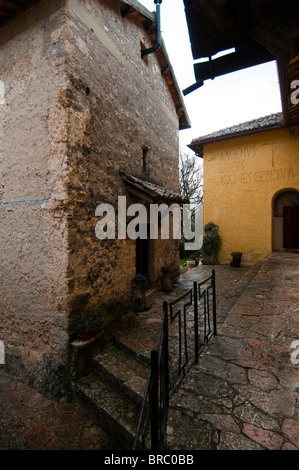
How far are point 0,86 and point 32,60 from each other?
957 mm

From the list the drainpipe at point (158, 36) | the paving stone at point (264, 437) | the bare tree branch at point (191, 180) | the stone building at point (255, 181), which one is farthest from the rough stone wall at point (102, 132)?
the bare tree branch at point (191, 180)

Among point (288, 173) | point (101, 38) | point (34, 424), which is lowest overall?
point (34, 424)

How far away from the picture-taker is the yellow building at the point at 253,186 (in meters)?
9.38

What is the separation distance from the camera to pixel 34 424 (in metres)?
3.06

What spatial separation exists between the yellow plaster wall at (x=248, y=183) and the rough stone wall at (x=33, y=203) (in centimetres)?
873

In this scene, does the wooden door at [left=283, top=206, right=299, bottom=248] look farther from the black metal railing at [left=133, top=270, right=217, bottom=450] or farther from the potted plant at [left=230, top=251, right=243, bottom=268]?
the black metal railing at [left=133, top=270, right=217, bottom=450]

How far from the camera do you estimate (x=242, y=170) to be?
1023cm

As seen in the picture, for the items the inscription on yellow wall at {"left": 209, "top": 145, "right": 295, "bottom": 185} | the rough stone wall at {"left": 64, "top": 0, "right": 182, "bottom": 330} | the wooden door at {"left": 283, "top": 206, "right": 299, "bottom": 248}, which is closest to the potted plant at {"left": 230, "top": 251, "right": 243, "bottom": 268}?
the wooden door at {"left": 283, "top": 206, "right": 299, "bottom": 248}

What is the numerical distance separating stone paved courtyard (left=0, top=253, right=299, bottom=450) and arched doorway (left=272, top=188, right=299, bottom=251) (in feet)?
19.7

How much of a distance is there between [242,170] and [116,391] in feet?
32.7

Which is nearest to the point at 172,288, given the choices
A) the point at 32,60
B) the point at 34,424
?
the point at 34,424

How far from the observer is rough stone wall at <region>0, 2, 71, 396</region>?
352cm

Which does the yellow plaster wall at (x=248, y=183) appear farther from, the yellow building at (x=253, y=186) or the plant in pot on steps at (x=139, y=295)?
the plant in pot on steps at (x=139, y=295)
